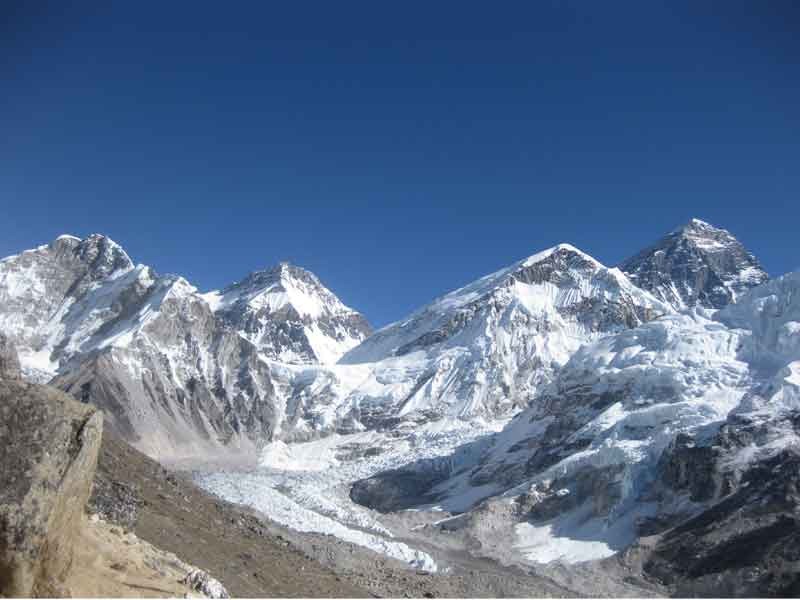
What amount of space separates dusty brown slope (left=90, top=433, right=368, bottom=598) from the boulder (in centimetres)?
2049

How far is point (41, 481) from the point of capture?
15.3m

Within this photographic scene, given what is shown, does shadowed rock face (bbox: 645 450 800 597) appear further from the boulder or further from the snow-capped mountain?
the boulder

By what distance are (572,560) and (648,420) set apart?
178 ft

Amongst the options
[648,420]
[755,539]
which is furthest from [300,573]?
[648,420]

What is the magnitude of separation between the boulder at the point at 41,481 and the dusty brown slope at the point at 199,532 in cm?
2049

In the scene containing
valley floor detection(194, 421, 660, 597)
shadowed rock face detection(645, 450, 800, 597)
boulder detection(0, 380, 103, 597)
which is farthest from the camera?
shadowed rock face detection(645, 450, 800, 597)

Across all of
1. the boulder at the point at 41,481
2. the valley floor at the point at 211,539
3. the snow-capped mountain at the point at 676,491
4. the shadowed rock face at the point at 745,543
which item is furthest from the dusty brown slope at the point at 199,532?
the snow-capped mountain at the point at 676,491

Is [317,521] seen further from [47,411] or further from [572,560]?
[47,411]

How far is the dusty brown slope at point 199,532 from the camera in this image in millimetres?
38594

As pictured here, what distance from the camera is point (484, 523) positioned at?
565ft

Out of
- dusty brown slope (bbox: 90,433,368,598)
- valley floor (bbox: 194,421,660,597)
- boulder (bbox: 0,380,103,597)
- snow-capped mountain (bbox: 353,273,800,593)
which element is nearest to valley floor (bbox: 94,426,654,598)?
dusty brown slope (bbox: 90,433,368,598)

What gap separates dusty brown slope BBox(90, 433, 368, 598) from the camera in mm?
38594

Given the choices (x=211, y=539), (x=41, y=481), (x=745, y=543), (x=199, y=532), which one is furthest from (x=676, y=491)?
(x=41, y=481)

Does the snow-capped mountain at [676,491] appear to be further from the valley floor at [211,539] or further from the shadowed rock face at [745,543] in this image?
the valley floor at [211,539]
